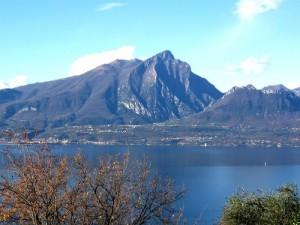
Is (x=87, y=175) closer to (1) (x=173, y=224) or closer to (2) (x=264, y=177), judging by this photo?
(1) (x=173, y=224)

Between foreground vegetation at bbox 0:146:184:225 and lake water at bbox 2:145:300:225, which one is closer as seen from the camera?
foreground vegetation at bbox 0:146:184:225

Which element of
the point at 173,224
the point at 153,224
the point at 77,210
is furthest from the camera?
the point at 153,224

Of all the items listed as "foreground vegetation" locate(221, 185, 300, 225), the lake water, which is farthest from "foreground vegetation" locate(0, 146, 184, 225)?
the lake water

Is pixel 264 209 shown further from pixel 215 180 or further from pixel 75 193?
pixel 215 180

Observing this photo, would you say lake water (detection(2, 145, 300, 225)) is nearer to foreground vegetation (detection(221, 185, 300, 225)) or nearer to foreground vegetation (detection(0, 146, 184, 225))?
foreground vegetation (detection(221, 185, 300, 225))

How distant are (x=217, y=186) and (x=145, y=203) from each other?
11995 cm

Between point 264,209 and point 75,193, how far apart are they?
77.6 feet

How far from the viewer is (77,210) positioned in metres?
14.6

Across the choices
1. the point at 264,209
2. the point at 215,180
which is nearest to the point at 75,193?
the point at 264,209

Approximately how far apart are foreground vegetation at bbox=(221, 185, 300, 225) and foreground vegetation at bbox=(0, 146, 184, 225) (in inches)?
773

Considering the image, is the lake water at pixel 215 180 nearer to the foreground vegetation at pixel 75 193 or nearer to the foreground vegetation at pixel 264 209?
the foreground vegetation at pixel 264 209

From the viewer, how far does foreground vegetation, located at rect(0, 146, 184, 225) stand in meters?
13.7

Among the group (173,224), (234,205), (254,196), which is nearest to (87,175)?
(173,224)

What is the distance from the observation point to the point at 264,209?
3572 cm
